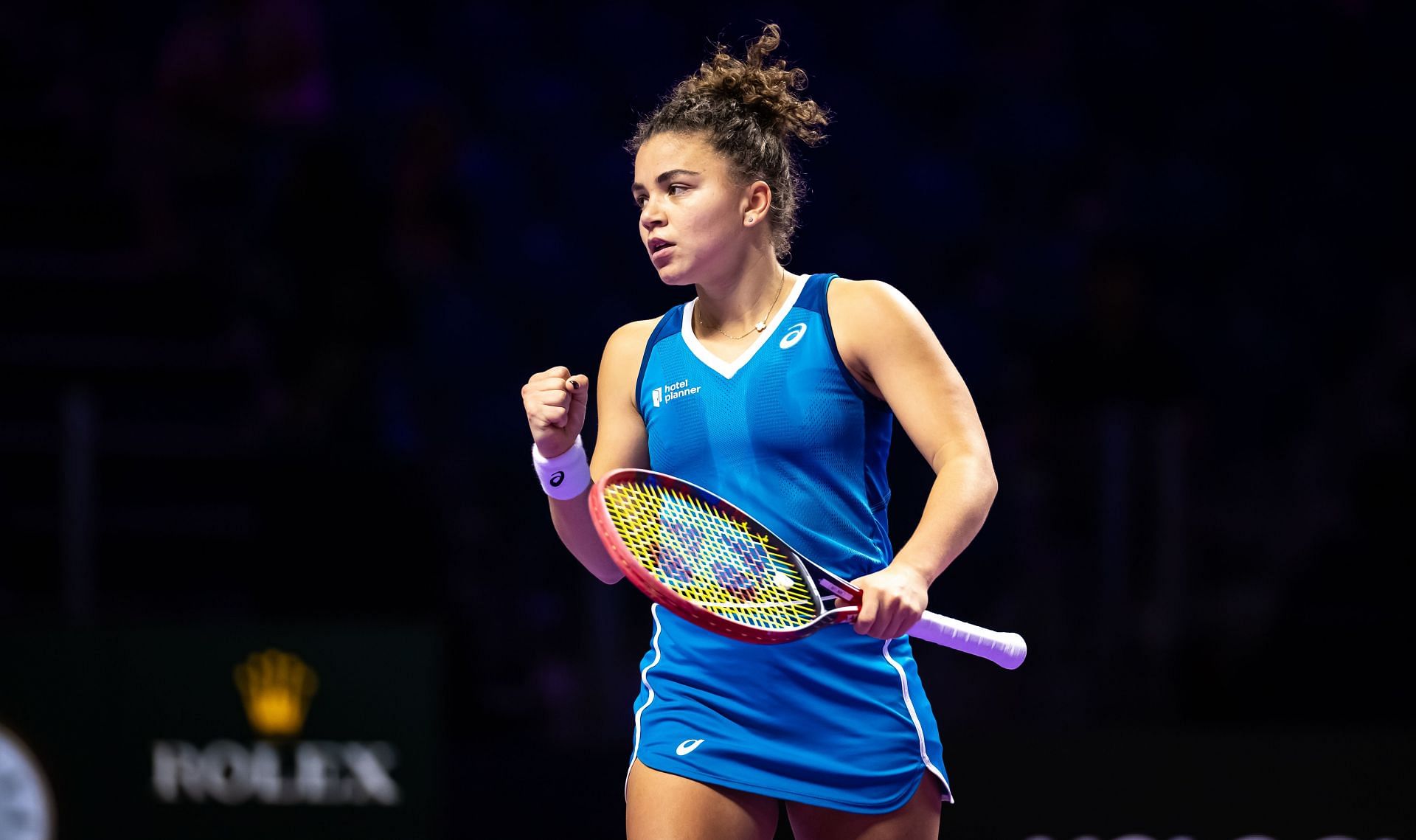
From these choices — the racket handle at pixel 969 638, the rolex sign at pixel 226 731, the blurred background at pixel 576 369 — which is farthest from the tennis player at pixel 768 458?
the rolex sign at pixel 226 731

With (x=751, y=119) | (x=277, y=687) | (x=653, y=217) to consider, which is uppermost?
(x=751, y=119)

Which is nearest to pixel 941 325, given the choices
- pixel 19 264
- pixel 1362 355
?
pixel 1362 355

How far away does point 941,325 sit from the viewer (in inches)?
293

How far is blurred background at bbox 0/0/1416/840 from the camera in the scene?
516cm

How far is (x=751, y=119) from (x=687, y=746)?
102 cm

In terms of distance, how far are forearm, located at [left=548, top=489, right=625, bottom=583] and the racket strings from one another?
0.36 meters

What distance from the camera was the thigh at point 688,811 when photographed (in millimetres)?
2631

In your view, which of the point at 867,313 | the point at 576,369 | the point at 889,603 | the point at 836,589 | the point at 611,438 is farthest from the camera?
the point at 576,369


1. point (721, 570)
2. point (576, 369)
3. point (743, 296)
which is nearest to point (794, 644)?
point (721, 570)

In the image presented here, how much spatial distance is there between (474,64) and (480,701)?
4.05 m

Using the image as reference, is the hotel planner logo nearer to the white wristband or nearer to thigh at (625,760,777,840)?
A: the white wristband

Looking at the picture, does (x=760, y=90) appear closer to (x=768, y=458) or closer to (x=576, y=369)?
(x=768, y=458)

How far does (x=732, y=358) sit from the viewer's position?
2797mm

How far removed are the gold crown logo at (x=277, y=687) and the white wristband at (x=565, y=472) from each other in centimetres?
254
